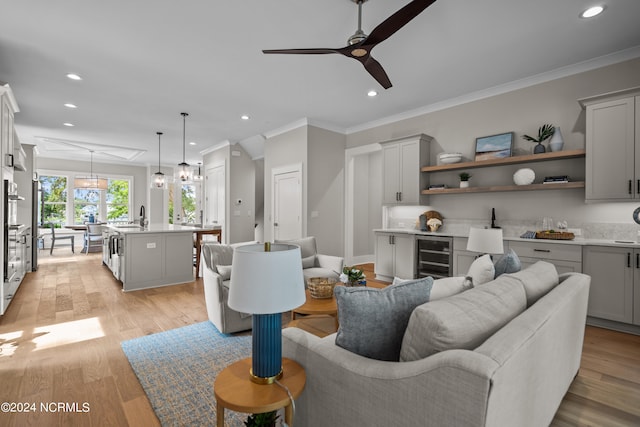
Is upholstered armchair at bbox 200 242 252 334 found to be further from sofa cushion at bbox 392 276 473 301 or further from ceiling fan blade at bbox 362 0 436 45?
ceiling fan blade at bbox 362 0 436 45

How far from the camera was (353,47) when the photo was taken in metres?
2.36

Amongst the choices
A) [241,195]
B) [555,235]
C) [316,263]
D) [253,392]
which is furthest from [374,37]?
[241,195]

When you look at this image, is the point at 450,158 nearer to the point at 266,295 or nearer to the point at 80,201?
the point at 266,295

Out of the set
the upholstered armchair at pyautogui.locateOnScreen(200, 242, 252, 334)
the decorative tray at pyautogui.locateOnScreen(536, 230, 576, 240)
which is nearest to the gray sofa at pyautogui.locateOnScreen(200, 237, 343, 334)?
the upholstered armchair at pyautogui.locateOnScreen(200, 242, 252, 334)

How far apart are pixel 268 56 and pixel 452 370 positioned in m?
3.38

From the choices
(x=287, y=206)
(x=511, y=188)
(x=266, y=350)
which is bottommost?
(x=266, y=350)

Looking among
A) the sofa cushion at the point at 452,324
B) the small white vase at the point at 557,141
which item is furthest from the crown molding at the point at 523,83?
the sofa cushion at the point at 452,324

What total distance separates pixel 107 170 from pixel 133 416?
10.4 metres

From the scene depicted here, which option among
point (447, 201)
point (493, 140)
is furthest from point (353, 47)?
point (447, 201)

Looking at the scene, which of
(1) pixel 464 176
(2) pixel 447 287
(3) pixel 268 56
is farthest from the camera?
(1) pixel 464 176

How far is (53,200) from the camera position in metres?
9.12

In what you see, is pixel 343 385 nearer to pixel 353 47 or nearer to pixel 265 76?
pixel 353 47

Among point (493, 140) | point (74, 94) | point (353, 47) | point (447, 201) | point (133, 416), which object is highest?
point (74, 94)

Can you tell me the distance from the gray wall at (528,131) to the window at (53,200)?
1019 centimetres
